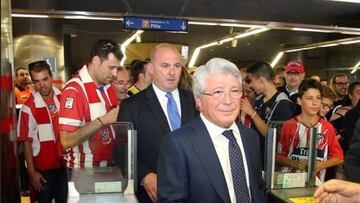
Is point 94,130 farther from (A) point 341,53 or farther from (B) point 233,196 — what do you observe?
(A) point 341,53

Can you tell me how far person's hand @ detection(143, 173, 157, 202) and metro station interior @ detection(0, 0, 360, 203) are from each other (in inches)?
4.9

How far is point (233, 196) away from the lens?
1546mm

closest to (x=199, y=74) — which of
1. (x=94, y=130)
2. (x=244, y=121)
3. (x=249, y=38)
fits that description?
(x=94, y=130)

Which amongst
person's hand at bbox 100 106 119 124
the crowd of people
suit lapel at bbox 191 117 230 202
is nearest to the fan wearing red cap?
the crowd of people

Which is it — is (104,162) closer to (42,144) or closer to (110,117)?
(110,117)

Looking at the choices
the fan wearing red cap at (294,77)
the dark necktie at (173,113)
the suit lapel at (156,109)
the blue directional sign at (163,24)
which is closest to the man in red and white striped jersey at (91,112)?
the suit lapel at (156,109)

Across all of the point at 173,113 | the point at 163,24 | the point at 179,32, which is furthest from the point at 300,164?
the point at 179,32

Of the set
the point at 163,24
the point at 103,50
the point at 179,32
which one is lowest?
the point at 103,50

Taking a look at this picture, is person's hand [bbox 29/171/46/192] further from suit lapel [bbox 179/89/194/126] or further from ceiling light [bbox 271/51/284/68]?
ceiling light [bbox 271/51/284/68]

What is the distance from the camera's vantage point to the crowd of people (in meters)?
1.54

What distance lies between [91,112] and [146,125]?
1.41 ft

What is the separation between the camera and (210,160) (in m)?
1.54

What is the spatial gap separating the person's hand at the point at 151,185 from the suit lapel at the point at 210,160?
58 cm

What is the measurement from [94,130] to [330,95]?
262 centimetres
